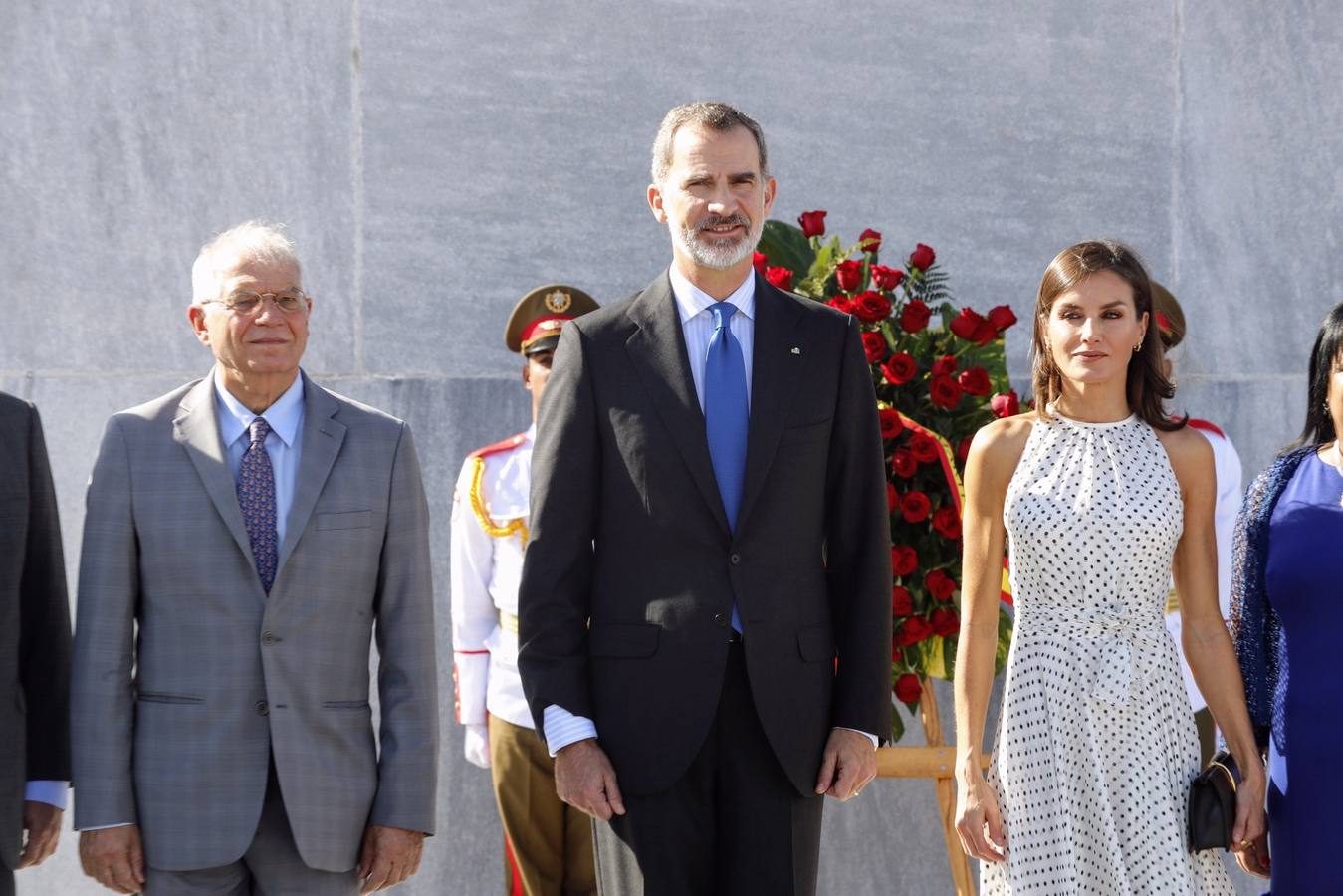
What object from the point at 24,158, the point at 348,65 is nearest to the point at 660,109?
the point at 348,65

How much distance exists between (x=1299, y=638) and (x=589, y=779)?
1.53m

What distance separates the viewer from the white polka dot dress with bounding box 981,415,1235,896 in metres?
3.06

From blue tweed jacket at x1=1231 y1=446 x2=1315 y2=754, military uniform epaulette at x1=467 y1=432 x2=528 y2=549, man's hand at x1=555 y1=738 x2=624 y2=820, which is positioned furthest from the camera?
military uniform epaulette at x1=467 y1=432 x2=528 y2=549

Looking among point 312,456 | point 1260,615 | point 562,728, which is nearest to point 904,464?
point 1260,615

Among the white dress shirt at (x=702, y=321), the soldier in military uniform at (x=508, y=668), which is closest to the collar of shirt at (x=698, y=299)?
the white dress shirt at (x=702, y=321)

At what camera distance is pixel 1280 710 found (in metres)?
3.24

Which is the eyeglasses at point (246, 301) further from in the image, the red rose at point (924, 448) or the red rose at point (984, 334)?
the red rose at point (984, 334)

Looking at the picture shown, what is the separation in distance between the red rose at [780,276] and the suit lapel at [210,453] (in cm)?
166

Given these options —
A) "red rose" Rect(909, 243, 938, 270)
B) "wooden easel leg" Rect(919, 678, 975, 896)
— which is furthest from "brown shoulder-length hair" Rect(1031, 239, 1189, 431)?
"wooden easel leg" Rect(919, 678, 975, 896)

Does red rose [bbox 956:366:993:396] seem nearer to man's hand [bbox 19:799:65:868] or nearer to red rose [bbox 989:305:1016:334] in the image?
red rose [bbox 989:305:1016:334]

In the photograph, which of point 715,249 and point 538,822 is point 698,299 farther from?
point 538,822

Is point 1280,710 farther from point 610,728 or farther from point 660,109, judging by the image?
point 660,109

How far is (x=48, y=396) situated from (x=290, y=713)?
8.70ft

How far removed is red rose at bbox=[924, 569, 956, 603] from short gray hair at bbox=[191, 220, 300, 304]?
1.95 metres
